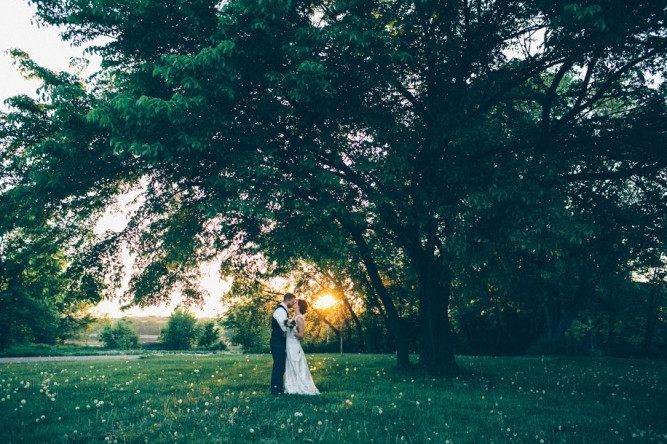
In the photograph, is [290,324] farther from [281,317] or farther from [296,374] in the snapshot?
[296,374]

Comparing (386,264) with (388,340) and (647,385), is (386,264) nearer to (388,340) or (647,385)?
(647,385)

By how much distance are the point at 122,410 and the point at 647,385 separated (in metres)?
13.9

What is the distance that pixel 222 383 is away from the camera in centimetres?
1071

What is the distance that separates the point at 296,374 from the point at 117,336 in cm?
6231

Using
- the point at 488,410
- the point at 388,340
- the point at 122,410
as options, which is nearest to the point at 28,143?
the point at 122,410

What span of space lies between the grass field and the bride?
570 mm

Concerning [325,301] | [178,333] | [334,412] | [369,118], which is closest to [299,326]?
[334,412]

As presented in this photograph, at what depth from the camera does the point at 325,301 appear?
1444 inches

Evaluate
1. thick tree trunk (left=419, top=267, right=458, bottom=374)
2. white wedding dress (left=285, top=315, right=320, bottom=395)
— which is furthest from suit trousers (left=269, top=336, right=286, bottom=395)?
thick tree trunk (left=419, top=267, right=458, bottom=374)

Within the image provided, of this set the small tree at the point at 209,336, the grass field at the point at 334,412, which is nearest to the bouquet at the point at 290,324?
the grass field at the point at 334,412

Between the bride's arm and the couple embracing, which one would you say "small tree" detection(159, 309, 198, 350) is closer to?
the couple embracing

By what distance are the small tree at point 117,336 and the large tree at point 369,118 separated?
55.5 meters

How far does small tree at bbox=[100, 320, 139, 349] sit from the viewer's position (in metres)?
59.5

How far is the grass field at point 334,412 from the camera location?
5379mm
